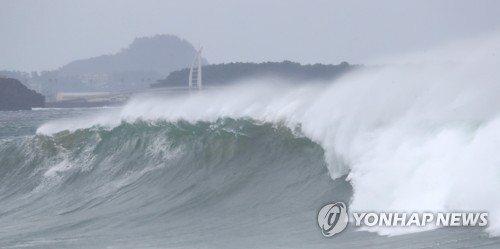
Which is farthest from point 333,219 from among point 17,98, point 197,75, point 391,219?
point 17,98

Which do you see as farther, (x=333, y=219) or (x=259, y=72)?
(x=259, y=72)

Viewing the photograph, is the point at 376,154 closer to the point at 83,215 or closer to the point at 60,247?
the point at 60,247

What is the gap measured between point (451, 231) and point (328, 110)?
29.5ft

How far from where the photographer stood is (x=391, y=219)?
41.9ft

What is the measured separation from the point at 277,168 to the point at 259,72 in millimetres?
60409

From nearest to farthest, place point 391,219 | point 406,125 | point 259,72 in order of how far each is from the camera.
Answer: point 391,219 → point 406,125 → point 259,72

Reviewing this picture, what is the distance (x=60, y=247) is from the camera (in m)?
15.5

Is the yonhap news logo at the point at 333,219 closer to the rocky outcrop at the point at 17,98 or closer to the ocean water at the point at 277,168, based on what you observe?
the ocean water at the point at 277,168

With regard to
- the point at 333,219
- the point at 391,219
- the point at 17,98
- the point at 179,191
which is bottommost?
the point at 17,98

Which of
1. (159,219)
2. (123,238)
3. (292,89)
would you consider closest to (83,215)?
(159,219)

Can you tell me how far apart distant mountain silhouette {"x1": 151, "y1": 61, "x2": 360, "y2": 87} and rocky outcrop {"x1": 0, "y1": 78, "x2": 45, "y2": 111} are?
24.9 metres

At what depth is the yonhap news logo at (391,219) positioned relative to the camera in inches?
471

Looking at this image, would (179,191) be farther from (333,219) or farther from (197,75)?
(197,75)

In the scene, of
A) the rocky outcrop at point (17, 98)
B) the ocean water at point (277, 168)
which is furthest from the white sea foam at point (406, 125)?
the rocky outcrop at point (17, 98)
